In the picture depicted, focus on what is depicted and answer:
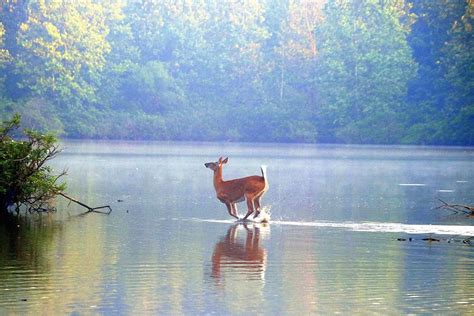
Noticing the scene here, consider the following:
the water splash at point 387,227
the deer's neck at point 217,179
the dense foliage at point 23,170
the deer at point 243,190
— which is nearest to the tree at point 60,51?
the dense foliage at point 23,170

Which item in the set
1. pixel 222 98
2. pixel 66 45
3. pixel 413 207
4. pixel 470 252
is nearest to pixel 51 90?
pixel 66 45

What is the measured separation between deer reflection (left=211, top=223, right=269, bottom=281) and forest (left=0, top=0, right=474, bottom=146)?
60620 millimetres

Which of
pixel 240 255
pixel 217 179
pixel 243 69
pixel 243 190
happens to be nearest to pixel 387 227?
pixel 243 190

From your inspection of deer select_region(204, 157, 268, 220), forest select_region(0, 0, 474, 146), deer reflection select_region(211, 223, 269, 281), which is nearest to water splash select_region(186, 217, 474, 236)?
deer select_region(204, 157, 268, 220)

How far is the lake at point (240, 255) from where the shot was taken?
13703 millimetres

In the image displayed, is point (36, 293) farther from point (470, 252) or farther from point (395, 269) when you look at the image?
point (470, 252)

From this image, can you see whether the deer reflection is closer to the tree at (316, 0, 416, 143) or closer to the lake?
the lake

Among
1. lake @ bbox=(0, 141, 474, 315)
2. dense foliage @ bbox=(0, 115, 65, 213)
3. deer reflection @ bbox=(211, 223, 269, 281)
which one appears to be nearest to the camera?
lake @ bbox=(0, 141, 474, 315)

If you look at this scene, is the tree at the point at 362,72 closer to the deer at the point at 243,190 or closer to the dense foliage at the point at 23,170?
the dense foliage at the point at 23,170

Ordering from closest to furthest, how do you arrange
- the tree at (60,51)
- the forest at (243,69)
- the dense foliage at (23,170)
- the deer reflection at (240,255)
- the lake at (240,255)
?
1. the lake at (240,255)
2. the deer reflection at (240,255)
3. the dense foliage at (23,170)
4. the forest at (243,69)
5. the tree at (60,51)

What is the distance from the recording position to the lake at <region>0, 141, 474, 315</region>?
13703 millimetres

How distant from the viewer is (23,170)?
24203mm

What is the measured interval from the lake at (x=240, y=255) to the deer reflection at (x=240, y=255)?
21mm

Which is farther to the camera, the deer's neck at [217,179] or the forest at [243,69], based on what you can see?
the forest at [243,69]
